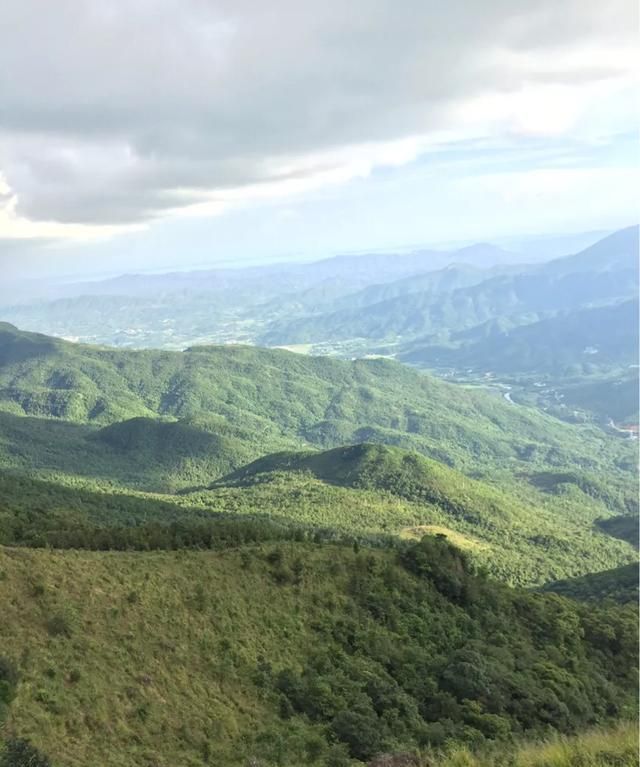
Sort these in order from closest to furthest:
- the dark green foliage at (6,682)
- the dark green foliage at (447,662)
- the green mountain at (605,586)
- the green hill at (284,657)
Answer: the dark green foliage at (6,682) < the green hill at (284,657) < the dark green foliage at (447,662) < the green mountain at (605,586)

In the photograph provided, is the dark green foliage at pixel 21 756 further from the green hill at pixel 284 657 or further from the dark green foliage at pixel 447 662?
the dark green foliage at pixel 447 662

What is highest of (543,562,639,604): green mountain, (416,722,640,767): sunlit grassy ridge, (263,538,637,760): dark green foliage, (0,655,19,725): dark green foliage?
(416,722,640,767): sunlit grassy ridge

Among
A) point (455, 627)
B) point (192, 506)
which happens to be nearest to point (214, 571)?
point (455, 627)

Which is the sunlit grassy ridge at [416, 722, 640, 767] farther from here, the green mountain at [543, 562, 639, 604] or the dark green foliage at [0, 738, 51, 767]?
the green mountain at [543, 562, 639, 604]

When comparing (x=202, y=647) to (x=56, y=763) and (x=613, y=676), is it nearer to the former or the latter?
(x=56, y=763)

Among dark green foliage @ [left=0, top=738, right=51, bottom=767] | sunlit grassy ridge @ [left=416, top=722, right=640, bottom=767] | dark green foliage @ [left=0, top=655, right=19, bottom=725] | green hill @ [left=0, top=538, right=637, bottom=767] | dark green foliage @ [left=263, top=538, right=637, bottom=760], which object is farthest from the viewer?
dark green foliage @ [left=263, top=538, right=637, bottom=760]

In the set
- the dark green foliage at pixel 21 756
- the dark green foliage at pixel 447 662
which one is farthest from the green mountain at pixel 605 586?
the dark green foliage at pixel 21 756

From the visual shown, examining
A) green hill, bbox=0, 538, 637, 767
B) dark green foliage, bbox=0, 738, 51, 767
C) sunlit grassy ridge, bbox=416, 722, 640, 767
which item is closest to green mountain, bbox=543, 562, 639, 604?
green hill, bbox=0, 538, 637, 767

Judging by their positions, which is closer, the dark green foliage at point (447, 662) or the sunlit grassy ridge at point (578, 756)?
the sunlit grassy ridge at point (578, 756)

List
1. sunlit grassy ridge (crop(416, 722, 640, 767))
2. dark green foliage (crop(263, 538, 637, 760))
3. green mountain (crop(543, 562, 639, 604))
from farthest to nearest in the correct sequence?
green mountain (crop(543, 562, 639, 604)) → dark green foliage (crop(263, 538, 637, 760)) → sunlit grassy ridge (crop(416, 722, 640, 767))
